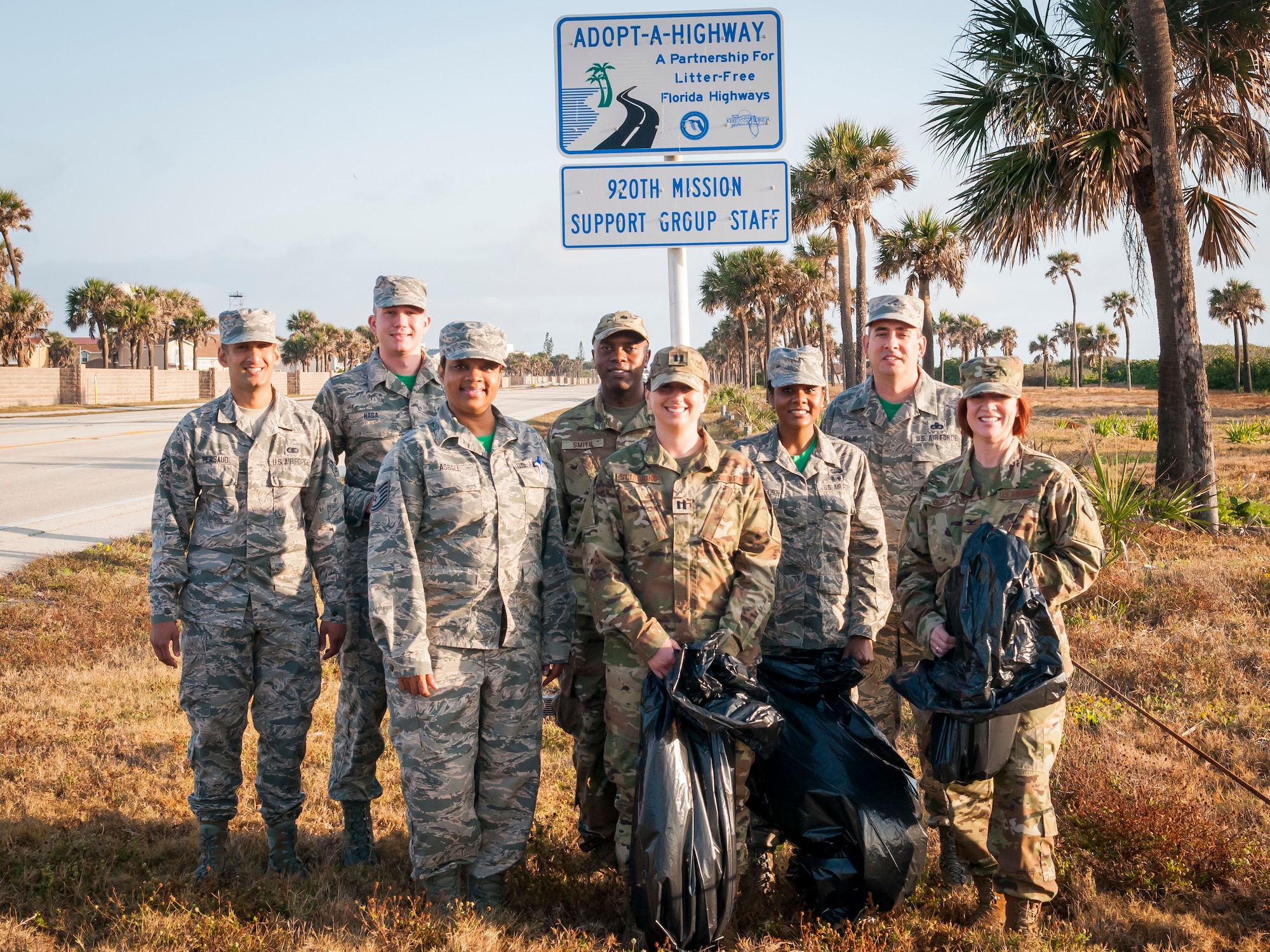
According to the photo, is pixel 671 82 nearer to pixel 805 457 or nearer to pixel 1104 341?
pixel 805 457

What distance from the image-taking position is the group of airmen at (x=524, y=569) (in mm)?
3104

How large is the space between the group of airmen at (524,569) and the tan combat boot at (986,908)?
2cm

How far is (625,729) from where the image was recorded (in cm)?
317

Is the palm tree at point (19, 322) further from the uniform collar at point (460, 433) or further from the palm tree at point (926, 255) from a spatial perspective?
the uniform collar at point (460, 433)

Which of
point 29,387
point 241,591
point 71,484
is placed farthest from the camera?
point 29,387

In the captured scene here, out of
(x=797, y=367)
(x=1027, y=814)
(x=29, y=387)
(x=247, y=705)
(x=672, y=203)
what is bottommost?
(x=1027, y=814)

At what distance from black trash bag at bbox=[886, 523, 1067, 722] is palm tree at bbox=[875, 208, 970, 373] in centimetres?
2944

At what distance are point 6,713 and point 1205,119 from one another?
1318 centimetres

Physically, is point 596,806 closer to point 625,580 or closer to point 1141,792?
point 625,580

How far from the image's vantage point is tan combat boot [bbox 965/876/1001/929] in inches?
121

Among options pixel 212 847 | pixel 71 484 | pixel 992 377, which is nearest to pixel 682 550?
pixel 992 377

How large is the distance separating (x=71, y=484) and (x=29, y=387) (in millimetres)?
31717

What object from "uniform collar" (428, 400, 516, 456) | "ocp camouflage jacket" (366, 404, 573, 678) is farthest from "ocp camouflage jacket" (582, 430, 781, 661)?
"uniform collar" (428, 400, 516, 456)

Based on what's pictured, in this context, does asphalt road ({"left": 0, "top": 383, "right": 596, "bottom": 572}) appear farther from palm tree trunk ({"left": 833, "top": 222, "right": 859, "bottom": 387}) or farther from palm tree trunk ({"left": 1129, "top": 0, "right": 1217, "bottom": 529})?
palm tree trunk ({"left": 833, "top": 222, "right": 859, "bottom": 387})
